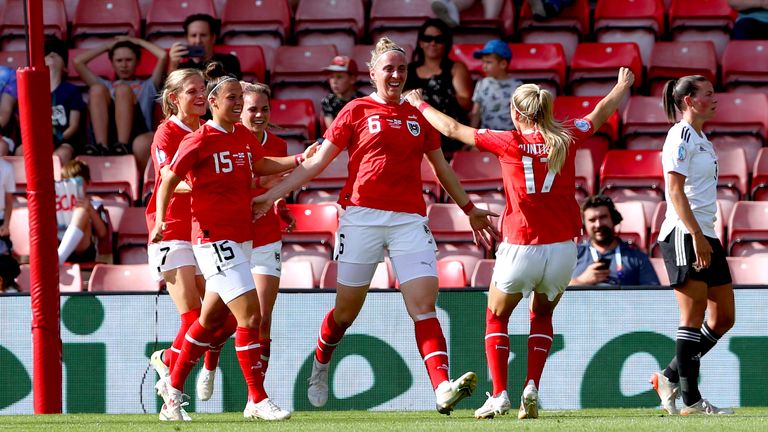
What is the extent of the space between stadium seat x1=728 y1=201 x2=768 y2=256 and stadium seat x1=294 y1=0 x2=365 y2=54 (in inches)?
185

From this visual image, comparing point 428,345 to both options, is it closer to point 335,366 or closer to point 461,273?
point 335,366

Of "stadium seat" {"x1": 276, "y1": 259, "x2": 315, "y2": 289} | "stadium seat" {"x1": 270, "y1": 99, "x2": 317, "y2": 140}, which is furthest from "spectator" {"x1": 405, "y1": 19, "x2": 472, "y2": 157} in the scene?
"stadium seat" {"x1": 276, "y1": 259, "x2": 315, "y2": 289}

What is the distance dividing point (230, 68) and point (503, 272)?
5.37m

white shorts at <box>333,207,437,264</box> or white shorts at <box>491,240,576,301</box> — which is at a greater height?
white shorts at <box>333,207,437,264</box>

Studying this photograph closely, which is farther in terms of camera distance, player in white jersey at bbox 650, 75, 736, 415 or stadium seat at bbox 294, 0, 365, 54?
stadium seat at bbox 294, 0, 365, 54

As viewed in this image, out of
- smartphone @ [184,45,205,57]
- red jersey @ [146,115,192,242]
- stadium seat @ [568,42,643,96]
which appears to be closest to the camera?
red jersey @ [146,115,192,242]

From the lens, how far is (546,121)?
715 centimetres

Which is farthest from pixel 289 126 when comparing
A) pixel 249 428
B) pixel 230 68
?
pixel 249 428

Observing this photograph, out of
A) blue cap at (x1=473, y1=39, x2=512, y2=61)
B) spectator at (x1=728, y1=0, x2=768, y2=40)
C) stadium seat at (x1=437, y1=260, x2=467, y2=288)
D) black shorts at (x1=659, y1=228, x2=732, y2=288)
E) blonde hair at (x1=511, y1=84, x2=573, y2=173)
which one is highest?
spectator at (x1=728, y1=0, x2=768, y2=40)

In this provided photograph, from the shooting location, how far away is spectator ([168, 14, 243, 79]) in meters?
11.9

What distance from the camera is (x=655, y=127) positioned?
487 inches

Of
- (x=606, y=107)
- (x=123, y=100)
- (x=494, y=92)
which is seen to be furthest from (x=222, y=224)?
(x=123, y=100)

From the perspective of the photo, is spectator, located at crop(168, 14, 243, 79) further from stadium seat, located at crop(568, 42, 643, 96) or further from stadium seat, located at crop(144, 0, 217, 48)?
stadium seat, located at crop(568, 42, 643, 96)

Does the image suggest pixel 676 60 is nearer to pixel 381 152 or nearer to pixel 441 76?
pixel 441 76
